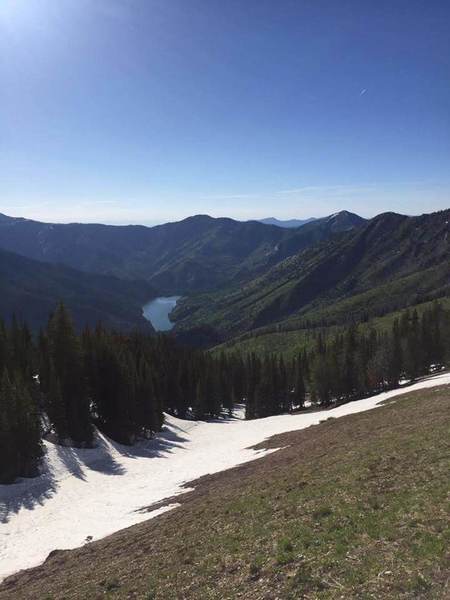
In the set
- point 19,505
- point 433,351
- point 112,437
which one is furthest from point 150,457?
point 433,351

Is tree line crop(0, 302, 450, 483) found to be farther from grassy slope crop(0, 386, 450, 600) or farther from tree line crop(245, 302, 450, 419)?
grassy slope crop(0, 386, 450, 600)

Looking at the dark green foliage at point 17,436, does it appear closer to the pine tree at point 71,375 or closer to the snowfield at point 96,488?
the snowfield at point 96,488

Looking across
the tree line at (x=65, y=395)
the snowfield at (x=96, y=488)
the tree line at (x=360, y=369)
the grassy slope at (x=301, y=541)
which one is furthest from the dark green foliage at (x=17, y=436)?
the tree line at (x=360, y=369)

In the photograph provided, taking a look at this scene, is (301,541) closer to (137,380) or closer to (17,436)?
(17,436)

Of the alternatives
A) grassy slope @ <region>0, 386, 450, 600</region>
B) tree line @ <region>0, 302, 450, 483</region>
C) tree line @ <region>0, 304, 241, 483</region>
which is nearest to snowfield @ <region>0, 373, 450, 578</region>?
tree line @ <region>0, 304, 241, 483</region>

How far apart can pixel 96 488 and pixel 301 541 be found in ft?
105

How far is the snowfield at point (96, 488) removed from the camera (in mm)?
28938

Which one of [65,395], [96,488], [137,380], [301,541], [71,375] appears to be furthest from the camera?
[137,380]

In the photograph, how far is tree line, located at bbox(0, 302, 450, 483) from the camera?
148ft

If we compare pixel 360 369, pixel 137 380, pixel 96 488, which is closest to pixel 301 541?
pixel 96 488

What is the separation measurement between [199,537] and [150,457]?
3753cm

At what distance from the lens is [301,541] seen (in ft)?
48.4

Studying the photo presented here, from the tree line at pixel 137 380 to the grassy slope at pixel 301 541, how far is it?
2610cm

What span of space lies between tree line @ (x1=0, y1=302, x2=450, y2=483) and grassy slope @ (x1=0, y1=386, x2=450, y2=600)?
26.1m
